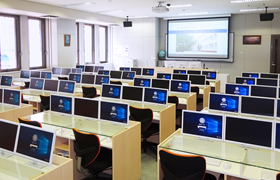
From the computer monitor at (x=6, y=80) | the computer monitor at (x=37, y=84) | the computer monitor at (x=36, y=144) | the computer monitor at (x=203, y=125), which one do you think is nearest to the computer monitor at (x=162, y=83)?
the computer monitor at (x=37, y=84)

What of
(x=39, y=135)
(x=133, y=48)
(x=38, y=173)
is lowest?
(x=38, y=173)

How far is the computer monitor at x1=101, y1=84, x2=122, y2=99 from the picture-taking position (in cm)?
571

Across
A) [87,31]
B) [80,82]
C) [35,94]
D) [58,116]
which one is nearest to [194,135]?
[58,116]

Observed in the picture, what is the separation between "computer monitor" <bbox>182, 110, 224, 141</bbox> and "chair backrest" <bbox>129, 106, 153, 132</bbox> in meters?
1.16

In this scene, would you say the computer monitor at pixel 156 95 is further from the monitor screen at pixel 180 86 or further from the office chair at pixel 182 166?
the office chair at pixel 182 166

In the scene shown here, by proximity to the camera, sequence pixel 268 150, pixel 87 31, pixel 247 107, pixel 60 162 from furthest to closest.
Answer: pixel 87 31
pixel 247 107
pixel 268 150
pixel 60 162

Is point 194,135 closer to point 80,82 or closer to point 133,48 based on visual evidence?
point 80,82

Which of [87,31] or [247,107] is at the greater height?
[87,31]

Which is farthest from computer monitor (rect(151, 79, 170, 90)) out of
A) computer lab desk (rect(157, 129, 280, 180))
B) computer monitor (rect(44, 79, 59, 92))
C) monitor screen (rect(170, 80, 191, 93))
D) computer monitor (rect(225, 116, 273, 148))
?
computer monitor (rect(225, 116, 273, 148))

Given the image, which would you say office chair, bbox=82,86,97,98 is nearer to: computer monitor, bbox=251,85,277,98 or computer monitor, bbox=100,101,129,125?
computer monitor, bbox=100,101,129,125

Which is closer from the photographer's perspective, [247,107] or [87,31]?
[247,107]

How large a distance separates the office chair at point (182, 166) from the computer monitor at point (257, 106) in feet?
6.73

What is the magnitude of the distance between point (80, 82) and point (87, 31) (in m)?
6.55

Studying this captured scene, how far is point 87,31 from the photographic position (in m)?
14.2
